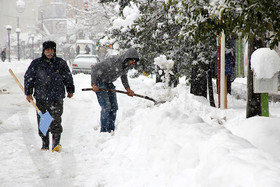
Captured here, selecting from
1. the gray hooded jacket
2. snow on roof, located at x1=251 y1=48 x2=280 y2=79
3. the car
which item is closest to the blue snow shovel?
the gray hooded jacket

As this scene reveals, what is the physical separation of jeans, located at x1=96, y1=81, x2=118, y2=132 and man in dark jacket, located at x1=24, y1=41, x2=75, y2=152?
3.62ft

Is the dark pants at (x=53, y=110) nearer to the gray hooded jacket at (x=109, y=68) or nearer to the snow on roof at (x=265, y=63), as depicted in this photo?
the gray hooded jacket at (x=109, y=68)

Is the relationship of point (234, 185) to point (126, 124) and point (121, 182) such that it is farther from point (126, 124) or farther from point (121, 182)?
point (126, 124)

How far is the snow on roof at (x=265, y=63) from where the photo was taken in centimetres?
544

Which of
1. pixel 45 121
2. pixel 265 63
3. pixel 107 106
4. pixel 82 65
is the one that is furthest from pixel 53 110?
pixel 82 65

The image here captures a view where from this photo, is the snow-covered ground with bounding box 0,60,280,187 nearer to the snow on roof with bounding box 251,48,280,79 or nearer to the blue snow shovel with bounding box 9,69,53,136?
the blue snow shovel with bounding box 9,69,53,136

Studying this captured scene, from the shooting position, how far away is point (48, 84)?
5418 millimetres

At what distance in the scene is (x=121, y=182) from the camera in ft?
12.9

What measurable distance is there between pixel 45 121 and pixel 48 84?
0.54 metres

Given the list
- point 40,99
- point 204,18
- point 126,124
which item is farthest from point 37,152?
point 204,18

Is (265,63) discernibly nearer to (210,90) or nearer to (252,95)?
(252,95)

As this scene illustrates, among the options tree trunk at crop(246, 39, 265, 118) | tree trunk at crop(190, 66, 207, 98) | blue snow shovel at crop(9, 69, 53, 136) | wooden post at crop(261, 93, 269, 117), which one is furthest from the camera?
tree trunk at crop(190, 66, 207, 98)

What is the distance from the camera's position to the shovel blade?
17.3ft

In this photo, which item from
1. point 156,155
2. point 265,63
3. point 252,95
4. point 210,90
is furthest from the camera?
point 210,90
